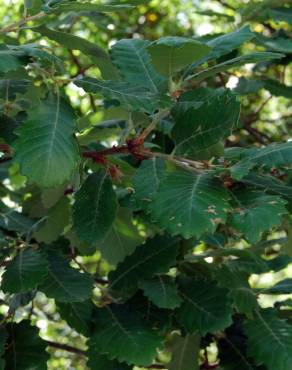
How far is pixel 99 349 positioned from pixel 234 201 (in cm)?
43

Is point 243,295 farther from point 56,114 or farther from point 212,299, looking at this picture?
point 56,114

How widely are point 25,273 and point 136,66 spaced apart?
44 cm

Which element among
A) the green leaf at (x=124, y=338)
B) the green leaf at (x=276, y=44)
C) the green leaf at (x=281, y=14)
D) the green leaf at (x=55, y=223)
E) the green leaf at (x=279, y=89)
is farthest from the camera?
the green leaf at (x=279, y=89)

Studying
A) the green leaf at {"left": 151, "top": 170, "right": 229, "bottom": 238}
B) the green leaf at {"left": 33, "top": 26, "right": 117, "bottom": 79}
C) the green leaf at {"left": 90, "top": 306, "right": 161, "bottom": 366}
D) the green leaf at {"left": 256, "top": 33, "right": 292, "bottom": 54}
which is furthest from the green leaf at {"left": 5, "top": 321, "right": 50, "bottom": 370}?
the green leaf at {"left": 256, "top": 33, "right": 292, "bottom": 54}

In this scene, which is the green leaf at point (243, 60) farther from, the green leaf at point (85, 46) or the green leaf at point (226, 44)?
the green leaf at point (85, 46)

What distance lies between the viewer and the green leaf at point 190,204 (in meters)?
1.03

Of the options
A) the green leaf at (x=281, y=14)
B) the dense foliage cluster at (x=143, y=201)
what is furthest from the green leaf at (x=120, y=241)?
the green leaf at (x=281, y=14)

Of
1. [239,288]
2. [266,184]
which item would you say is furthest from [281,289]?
[266,184]

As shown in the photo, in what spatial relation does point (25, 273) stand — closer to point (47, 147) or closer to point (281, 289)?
point (47, 147)

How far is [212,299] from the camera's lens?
4.69 feet

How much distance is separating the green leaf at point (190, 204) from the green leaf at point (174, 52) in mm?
195

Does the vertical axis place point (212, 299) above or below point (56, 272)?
below

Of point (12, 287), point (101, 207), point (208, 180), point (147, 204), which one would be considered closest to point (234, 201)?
point (208, 180)

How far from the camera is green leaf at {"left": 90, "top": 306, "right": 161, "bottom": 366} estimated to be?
4.24ft
